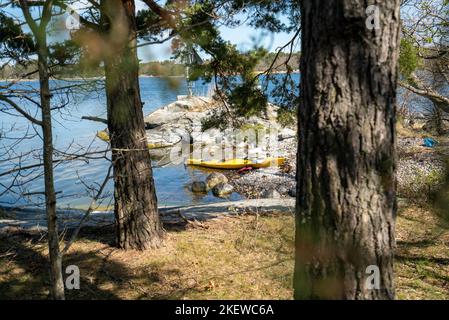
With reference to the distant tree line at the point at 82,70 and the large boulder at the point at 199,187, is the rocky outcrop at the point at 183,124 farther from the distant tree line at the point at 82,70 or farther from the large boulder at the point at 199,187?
the distant tree line at the point at 82,70

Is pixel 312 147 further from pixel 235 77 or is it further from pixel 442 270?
pixel 235 77

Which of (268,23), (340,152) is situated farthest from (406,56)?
(340,152)

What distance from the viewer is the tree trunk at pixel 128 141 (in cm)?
439

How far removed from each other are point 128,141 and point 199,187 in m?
9.71

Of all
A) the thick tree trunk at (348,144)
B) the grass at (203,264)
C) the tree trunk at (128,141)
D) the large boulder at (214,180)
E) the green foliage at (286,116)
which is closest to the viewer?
the thick tree trunk at (348,144)

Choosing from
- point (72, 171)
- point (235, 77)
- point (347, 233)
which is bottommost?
point (72, 171)

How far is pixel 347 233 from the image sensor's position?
2.08 meters

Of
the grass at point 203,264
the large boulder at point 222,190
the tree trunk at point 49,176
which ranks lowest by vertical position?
the large boulder at point 222,190

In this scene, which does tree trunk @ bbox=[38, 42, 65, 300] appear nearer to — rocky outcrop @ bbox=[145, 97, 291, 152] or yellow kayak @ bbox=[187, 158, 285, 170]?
yellow kayak @ bbox=[187, 158, 285, 170]

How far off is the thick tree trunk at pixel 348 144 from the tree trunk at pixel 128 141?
2.54 metres

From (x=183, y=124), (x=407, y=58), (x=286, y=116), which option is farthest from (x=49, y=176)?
(x=183, y=124)

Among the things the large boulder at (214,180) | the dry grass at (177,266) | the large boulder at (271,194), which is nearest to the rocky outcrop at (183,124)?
the large boulder at (214,180)

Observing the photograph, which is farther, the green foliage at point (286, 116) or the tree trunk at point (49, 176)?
the green foliage at point (286, 116)
